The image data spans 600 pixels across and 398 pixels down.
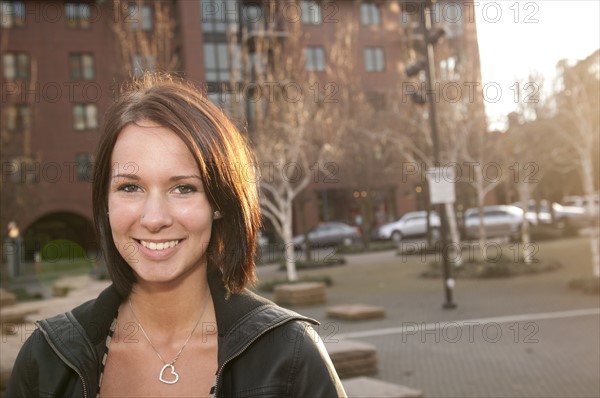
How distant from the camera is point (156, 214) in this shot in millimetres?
2236

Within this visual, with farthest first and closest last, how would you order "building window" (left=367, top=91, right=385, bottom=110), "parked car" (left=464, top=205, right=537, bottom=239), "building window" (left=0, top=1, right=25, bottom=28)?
"building window" (left=367, top=91, right=385, bottom=110) < "building window" (left=0, top=1, right=25, bottom=28) < "parked car" (left=464, top=205, right=537, bottom=239)

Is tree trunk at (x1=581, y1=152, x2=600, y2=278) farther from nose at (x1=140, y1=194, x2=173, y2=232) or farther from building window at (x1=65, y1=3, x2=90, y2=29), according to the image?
building window at (x1=65, y1=3, x2=90, y2=29)

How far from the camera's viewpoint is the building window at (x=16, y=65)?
3691 centimetres

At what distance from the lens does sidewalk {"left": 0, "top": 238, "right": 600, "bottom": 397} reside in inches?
291

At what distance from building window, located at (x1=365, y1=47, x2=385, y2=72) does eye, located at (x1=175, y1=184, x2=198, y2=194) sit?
42.6 m

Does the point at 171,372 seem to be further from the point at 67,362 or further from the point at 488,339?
the point at 488,339

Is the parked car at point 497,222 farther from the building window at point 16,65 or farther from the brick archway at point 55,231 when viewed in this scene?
the building window at point 16,65

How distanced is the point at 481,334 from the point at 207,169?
909cm

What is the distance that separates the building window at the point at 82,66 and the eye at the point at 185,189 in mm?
38430

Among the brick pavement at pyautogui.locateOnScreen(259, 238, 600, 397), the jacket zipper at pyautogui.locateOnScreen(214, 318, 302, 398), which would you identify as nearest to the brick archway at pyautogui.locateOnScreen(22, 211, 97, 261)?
the brick pavement at pyautogui.locateOnScreen(259, 238, 600, 397)

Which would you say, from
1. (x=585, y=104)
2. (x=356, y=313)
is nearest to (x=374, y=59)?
(x=585, y=104)

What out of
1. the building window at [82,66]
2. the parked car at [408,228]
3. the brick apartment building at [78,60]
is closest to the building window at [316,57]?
the brick apartment building at [78,60]

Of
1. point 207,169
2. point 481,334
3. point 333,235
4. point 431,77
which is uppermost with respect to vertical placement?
point 431,77

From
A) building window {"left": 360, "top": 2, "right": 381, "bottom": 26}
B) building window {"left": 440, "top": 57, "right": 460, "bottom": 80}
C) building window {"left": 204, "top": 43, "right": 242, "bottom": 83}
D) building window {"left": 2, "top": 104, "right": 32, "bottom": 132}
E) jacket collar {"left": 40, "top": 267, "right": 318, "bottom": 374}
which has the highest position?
building window {"left": 360, "top": 2, "right": 381, "bottom": 26}
